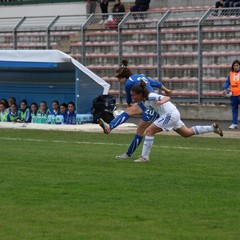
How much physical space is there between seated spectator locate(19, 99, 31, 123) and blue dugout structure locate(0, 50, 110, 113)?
0.64m

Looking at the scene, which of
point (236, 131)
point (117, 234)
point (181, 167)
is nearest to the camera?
point (117, 234)

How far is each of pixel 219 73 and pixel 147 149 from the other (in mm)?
14088

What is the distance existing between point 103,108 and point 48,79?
2418 millimetres

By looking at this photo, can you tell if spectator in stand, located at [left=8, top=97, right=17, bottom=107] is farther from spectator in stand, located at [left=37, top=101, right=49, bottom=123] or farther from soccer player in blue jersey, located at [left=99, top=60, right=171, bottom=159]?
soccer player in blue jersey, located at [left=99, top=60, right=171, bottom=159]

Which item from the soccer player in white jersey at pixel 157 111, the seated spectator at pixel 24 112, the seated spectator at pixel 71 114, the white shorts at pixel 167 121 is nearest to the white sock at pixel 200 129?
the soccer player in white jersey at pixel 157 111

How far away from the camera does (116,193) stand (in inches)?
511

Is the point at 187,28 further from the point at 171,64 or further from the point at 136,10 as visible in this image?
the point at 136,10

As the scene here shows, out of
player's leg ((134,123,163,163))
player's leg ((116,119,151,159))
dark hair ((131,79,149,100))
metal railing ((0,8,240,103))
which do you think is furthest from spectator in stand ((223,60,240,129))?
dark hair ((131,79,149,100))

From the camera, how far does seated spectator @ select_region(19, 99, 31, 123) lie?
28.0 meters

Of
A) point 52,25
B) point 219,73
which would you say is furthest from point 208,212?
point 52,25

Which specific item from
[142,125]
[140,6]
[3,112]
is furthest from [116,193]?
[140,6]

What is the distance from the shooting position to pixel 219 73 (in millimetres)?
30672

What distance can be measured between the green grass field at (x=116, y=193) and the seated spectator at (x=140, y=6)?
1494cm

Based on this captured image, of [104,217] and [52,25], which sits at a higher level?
[52,25]
